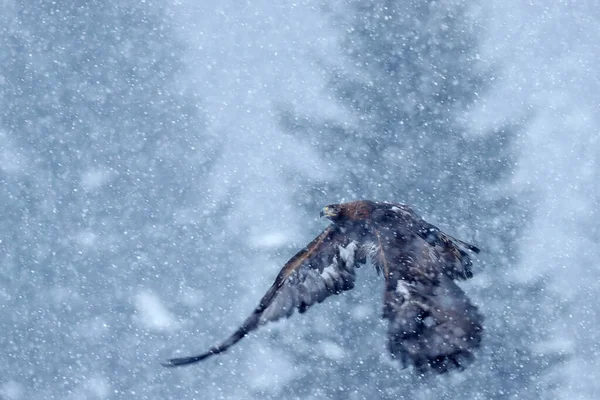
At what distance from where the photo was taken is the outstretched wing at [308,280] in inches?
242

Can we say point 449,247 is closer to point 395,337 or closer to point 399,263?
point 399,263

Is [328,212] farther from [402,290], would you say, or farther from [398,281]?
[402,290]

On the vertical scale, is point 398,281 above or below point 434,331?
above

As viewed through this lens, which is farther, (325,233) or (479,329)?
(325,233)

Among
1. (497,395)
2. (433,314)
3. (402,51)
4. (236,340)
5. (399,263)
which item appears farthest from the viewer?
(402,51)

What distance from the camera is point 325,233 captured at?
23.3 ft

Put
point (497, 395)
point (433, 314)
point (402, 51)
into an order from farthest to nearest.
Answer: point (402, 51) → point (497, 395) → point (433, 314)

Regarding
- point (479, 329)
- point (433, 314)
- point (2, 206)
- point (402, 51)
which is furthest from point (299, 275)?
point (2, 206)

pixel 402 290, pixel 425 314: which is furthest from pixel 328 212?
pixel 425 314

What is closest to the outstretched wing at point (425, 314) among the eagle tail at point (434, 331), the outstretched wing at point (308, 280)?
the eagle tail at point (434, 331)

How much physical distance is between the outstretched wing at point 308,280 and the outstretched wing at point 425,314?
0.36 meters

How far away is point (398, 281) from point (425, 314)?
46 cm

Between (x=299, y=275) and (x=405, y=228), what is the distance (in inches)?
52.8

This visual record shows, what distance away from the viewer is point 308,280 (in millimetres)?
6656
